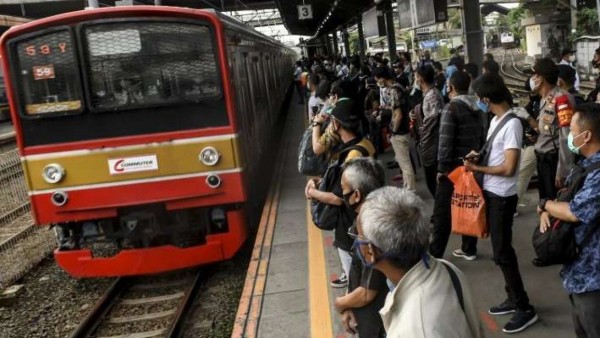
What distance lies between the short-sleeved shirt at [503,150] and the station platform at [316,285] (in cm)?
50

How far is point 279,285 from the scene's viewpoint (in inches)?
199

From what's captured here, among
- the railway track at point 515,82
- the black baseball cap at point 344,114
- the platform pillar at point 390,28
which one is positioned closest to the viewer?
the black baseball cap at point 344,114

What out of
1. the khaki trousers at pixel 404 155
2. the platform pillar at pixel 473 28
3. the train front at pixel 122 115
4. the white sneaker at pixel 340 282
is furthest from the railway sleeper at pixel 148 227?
the platform pillar at pixel 473 28

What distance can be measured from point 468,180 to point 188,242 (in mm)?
3124

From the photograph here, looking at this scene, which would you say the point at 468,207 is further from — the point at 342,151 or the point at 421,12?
the point at 421,12

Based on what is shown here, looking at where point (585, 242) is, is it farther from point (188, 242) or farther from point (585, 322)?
point (188, 242)

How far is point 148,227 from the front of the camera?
5.85 metres

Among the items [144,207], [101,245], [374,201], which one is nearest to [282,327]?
[144,207]

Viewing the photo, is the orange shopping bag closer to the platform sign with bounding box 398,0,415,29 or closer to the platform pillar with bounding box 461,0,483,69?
the platform pillar with bounding box 461,0,483,69

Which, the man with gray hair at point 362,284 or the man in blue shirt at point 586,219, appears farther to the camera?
the man with gray hair at point 362,284

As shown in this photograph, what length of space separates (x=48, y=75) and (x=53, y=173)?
91 centimetres

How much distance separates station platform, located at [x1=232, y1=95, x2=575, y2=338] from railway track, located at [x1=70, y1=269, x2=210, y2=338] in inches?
28.2

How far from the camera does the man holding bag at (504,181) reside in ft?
11.5

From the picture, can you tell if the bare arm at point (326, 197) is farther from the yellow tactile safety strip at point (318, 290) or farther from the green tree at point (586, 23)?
the green tree at point (586, 23)
